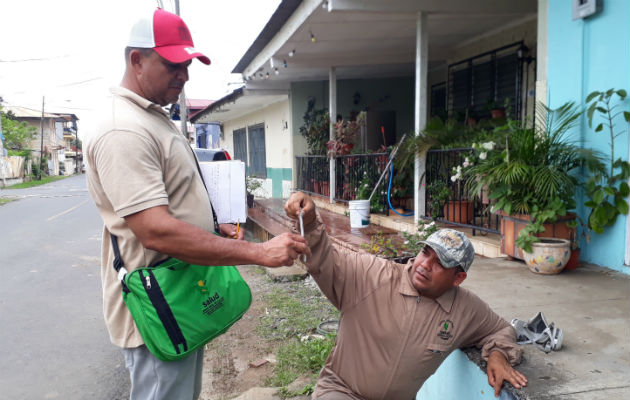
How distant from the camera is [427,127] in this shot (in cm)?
656

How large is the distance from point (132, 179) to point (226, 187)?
54 centimetres

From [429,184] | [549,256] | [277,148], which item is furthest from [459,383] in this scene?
[277,148]

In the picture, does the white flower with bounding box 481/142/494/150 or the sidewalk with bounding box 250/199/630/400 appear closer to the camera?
the sidewalk with bounding box 250/199/630/400

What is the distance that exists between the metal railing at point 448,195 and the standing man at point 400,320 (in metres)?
3.80

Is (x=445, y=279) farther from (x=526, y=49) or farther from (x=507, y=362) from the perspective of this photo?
(x=526, y=49)

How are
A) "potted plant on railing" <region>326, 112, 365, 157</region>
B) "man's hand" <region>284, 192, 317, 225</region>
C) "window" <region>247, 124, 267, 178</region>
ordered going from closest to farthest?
"man's hand" <region>284, 192, 317, 225</region> → "potted plant on railing" <region>326, 112, 365, 157</region> → "window" <region>247, 124, 267, 178</region>

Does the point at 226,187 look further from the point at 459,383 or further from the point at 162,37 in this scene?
the point at 459,383

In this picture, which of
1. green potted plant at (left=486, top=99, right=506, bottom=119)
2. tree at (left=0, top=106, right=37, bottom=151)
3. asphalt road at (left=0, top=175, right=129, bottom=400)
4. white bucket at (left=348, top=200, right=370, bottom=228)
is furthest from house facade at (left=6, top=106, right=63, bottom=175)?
green potted plant at (left=486, top=99, right=506, bottom=119)

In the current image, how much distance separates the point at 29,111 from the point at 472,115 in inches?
1931

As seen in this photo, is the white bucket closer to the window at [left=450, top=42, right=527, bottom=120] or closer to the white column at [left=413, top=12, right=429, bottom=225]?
the white column at [left=413, top=12, right=429, bottom=225]

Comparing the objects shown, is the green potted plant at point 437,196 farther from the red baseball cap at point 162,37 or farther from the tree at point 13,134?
the tree at point 13,134

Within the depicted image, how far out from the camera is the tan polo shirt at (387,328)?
7.33 ft

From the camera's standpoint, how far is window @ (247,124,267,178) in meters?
16.5

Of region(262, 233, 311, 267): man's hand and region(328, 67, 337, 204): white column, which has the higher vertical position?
region(328, 67, 337, 204): white column
